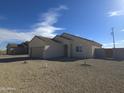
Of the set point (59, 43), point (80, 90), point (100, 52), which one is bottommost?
point (80, 90)

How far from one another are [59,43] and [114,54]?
11168mm

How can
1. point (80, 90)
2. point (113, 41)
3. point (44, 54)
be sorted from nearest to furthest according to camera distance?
point (80, 90) → point (44, 54) → point (113, 41)

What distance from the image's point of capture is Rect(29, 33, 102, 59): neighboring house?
25942 millimetres

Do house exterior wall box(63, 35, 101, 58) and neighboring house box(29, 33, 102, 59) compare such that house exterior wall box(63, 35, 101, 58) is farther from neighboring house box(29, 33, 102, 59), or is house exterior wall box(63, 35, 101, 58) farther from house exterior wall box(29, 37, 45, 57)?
house exterior wall box(29, 37, 45, 57)

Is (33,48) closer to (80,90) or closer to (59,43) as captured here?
(59,43)

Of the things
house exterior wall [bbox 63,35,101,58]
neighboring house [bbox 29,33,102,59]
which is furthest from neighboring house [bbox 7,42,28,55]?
house exterior wall [bbox 63,35,101,58]

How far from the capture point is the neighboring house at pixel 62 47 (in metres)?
25.9

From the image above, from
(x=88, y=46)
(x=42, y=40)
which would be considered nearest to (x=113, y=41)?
(x=88, y=46)

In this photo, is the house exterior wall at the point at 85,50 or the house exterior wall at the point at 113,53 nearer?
the house exterior wall at the point at 85,50

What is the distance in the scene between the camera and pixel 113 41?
132ft

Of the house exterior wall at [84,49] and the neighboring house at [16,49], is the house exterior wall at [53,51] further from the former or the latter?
the neighboring house at [16,49]

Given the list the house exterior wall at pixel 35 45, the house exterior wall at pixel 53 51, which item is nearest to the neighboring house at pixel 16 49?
the house exterior wall at pixel 35 45

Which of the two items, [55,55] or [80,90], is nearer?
[80,90]

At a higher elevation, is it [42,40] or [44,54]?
[42,40]
